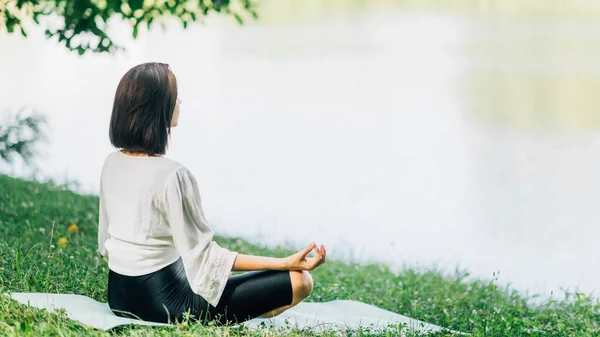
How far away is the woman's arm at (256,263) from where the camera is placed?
407cm

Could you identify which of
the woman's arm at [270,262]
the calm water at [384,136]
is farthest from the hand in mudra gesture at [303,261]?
the calm water at [384,136]

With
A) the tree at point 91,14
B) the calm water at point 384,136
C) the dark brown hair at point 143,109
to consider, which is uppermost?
the tree at point 91,14

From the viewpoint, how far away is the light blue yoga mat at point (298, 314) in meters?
4.09

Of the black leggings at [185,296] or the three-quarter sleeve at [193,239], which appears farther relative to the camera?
the black leggings at [185,296]

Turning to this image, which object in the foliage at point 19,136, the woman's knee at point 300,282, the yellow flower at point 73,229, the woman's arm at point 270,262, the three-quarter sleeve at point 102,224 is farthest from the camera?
the foliage at point 19,136

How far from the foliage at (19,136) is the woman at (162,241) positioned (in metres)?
4.25

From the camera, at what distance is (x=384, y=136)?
53.6 feet

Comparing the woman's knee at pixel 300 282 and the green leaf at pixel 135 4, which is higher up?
the green leaf at pixel 135 4

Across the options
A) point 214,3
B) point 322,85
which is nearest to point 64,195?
point 214,3

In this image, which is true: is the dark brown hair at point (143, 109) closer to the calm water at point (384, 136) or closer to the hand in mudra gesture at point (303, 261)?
the hand in mudra gesture at point (303, 261)

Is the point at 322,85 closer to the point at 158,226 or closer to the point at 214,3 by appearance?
the point at 214,3

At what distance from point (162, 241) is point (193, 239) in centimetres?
18

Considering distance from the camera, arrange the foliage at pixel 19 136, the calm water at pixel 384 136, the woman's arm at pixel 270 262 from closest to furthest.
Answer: the woman's arm at pixel 270 262 → the foliage at pixel 19 136 → the calm water at pixel 384 136

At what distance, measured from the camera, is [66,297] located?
445 centimetres
